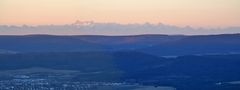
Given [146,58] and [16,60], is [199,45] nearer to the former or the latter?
[146,58]

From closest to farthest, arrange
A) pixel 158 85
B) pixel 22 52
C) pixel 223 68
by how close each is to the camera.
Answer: pixel 158 85 → pixel 223 68 → pixel 22 52

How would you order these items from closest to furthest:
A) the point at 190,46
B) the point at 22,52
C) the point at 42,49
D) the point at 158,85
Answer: the point at 158,85 < the point at 22,52 < the point at 42,49 < the point at 190,46

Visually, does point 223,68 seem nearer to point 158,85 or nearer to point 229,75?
point 229,75

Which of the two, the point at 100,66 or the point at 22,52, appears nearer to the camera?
the point at 100,66

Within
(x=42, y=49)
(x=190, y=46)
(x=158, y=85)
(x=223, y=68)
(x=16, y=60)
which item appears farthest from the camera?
(x=190, y=46)

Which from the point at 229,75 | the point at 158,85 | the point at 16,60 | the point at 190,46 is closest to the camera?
the point at 158,85

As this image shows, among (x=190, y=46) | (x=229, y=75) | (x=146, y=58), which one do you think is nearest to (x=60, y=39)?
(x=146, y=58)

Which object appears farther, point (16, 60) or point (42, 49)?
point (42, 49)

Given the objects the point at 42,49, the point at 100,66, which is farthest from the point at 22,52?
the point at 100,66

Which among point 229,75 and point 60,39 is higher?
point 60,39
